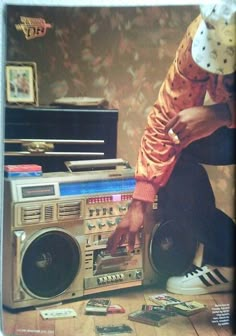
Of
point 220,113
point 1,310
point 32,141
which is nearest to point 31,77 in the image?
point 32,141

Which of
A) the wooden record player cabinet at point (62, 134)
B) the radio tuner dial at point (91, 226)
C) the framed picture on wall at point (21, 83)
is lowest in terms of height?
the radio tuner dial at point (91, 226)

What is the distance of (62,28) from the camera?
4.60 ft

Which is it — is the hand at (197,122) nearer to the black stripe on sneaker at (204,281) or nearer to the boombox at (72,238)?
the boombox at (72,238)

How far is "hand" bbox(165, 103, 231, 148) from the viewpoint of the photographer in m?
1.42

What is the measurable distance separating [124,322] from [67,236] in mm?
292

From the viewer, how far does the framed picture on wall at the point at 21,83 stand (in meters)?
1.41

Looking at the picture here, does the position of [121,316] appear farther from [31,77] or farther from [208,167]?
[31,77]

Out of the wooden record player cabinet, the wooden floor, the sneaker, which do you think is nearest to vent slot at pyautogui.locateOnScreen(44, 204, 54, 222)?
the wooden record player cabinet

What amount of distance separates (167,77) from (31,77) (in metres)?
0.37

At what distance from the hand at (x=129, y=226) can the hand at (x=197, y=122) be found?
0.71 ft

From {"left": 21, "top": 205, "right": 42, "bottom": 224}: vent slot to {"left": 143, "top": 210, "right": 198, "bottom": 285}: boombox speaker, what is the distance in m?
0.30

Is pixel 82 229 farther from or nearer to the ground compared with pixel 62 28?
nearer to the ground

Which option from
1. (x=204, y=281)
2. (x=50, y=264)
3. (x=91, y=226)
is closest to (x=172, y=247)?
(x=204, y=281)

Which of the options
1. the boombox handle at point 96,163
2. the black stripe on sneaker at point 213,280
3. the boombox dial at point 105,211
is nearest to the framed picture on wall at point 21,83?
the boombox handle at point 96,163
